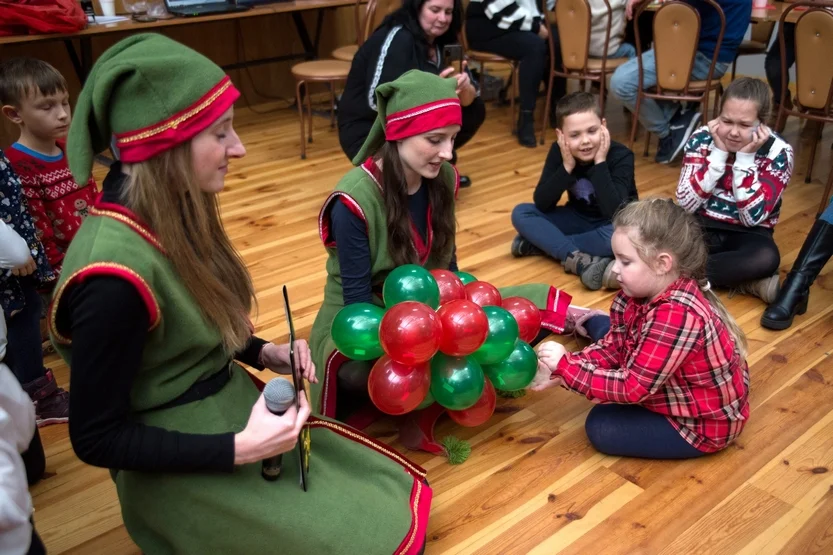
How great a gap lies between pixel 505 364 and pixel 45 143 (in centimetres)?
169

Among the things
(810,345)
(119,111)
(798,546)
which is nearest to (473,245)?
(810,345)

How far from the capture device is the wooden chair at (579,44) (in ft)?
14.5

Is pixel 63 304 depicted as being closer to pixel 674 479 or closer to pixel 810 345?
pixel 674 479

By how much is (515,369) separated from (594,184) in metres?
1.28

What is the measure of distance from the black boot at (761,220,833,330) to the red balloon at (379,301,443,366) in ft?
4.89

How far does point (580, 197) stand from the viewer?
126 inches

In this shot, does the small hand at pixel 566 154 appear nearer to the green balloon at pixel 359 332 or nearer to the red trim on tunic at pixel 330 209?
the red trim on tunic at pixel 330 209

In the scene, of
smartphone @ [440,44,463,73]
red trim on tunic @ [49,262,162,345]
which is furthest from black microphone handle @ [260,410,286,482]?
smartphone @ [440,44,463,73]

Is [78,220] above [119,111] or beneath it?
beneath

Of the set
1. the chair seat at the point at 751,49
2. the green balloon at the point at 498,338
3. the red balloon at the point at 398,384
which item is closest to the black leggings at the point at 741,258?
the green balloon at the point at 498,338

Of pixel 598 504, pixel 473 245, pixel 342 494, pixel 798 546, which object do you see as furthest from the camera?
pixel 473 245

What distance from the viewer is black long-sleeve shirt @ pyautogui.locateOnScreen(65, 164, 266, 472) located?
1.19 meters

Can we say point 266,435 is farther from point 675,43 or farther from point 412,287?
point 675,43

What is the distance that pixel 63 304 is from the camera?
4.12ft
